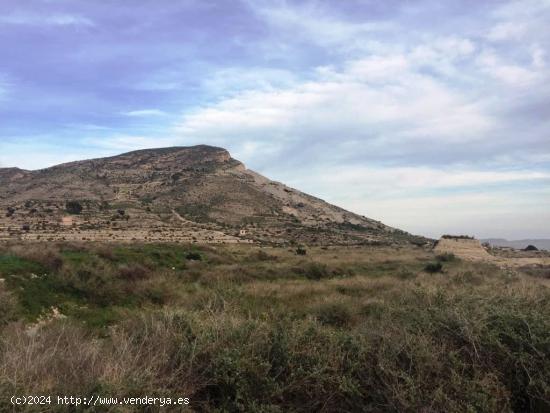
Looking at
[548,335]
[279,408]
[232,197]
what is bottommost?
[279,408]

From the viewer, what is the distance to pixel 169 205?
270 ft

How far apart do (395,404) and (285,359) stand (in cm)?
134

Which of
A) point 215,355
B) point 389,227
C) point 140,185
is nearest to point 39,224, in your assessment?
point 140,185

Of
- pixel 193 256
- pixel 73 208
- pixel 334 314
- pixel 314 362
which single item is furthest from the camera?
pixel 73 208

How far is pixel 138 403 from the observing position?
4.55 m

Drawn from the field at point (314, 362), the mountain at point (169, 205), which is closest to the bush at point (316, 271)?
the field at point (314, 362)

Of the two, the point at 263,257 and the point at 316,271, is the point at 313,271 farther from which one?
the point at 263,257

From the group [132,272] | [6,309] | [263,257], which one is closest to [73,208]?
[263,257]

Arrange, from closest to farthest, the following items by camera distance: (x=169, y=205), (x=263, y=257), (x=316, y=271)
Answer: (x=316, y=271)
(x=263, y=257)
(x=169, y=205)

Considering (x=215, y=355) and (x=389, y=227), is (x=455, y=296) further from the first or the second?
(x=389, y=227)

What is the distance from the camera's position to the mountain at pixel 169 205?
57.8 metres

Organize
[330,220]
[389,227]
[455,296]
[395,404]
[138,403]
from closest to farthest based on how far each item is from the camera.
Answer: [138,403] < [395,404] < [455,296] < [330,220] < [389,227]

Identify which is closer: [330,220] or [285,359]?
[285,359]

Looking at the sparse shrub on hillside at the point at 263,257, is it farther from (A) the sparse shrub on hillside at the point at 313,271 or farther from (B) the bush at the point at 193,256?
(A) the sparse shrub on hillside at the point at 313,271
